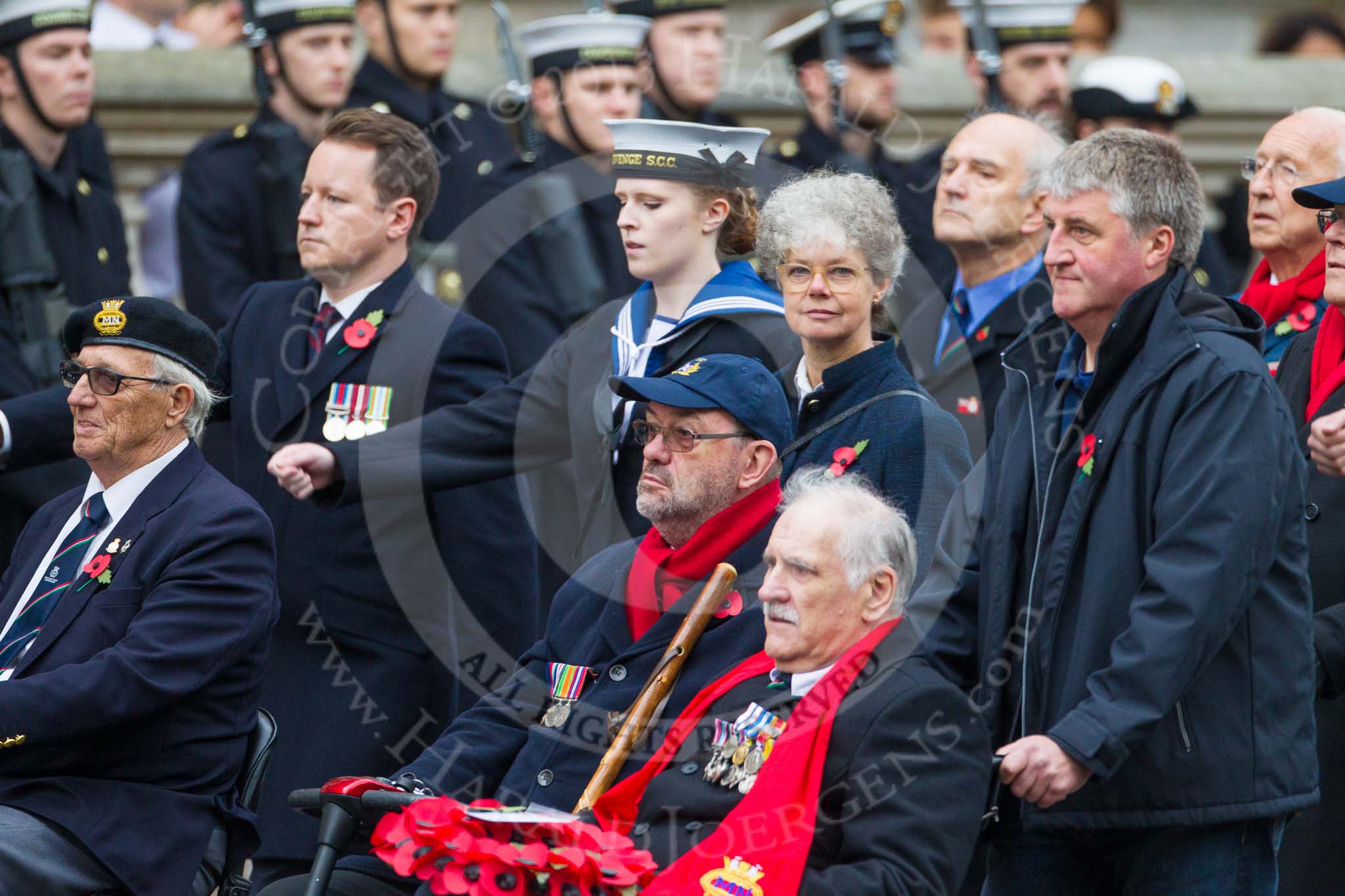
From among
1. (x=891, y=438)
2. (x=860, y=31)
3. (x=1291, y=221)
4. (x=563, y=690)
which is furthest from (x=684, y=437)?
(x=860, y=31)

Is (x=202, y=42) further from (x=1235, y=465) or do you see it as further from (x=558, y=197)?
(x=1235, y=465)

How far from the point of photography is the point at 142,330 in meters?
5.14

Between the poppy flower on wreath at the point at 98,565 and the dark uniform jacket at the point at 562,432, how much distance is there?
690mm

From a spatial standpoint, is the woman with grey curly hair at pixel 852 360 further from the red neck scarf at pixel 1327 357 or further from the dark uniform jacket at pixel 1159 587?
the red neck scarf at pixel 1327 357

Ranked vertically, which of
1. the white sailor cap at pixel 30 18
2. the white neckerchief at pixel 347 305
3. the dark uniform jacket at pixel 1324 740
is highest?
the white sailor cap at pixel 30 18

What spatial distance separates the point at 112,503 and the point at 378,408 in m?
1.02

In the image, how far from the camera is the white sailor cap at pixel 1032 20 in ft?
28.4

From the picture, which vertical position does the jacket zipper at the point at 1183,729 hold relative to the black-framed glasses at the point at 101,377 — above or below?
below

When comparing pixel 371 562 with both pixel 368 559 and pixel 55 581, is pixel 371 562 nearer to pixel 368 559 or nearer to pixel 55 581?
pixel 368 559

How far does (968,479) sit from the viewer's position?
4.86m

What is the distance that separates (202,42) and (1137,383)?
6.96 metres

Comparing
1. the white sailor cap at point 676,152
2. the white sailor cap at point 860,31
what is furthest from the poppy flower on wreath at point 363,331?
the white sailor cap at point 860,31

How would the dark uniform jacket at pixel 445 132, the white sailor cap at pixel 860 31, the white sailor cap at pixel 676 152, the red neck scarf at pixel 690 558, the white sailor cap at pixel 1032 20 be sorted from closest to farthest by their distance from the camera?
the red neck scarf at pixel 690 558
the white sailor cap at pixel 676 152
the dark uniform jacket at pixel 445 132
the white sailor cap at pixel 1032 20
the white sailor cap at pixel 860 31

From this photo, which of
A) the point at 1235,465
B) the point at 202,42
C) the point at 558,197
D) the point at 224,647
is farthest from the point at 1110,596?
the point at 202,42
